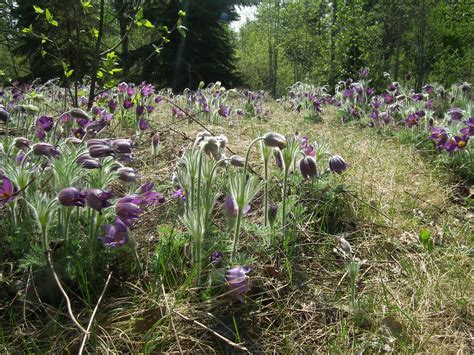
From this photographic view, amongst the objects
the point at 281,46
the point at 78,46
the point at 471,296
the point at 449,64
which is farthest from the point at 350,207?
the point at 281,46

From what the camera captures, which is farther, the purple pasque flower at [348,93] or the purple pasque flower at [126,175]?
the purple pasque flower at [348,93]

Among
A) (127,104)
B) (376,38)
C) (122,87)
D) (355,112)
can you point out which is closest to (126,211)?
(127,104)

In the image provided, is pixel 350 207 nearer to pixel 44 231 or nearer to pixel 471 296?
pixel 471 296

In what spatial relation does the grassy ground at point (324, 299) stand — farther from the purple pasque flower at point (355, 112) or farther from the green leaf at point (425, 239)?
the purple pasque flower at point (355, 112)

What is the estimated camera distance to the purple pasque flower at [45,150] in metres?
1.60

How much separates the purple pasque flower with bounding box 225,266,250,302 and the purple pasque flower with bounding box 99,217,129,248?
0.39m

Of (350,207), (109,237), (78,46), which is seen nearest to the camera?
(109,237)

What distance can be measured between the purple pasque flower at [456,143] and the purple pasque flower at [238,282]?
243cm

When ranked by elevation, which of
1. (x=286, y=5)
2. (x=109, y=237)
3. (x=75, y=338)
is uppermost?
(x=286, y=5)

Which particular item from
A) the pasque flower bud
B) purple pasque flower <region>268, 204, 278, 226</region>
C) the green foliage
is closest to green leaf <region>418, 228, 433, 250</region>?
purple pasque flower <region>268, 204, 278, 226</region>

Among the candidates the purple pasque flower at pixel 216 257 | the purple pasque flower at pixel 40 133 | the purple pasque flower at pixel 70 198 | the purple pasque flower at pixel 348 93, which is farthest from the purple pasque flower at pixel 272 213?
the purple pasque flower at pixel 348 93

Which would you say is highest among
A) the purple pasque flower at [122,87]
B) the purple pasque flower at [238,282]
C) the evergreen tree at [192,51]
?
the evergreen tree at [192,51]

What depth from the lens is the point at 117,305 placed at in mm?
1544

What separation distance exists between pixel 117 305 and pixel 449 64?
15.0 metres
